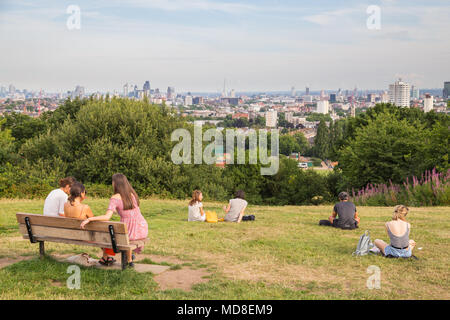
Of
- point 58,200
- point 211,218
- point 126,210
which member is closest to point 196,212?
point 211,218

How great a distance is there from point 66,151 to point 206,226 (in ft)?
69.5

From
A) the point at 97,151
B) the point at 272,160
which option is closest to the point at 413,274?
the point at 97,151

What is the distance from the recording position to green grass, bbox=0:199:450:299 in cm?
634

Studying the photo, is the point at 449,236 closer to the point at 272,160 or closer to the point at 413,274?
the point at 413,274

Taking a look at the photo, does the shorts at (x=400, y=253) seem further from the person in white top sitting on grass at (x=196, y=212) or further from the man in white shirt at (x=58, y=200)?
the person in white top sitting on grass at (x=196, y=212)

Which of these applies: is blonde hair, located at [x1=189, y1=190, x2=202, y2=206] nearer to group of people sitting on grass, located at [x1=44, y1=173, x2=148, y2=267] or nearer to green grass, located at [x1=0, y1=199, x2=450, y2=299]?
green grass, located at [x1=0, y1=199, x2=450, y2=299]

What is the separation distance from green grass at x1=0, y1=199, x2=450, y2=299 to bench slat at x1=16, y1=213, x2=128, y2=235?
0.64 metres

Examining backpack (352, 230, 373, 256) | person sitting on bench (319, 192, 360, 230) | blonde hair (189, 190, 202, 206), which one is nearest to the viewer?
backpack (352, 230, 373, 256)

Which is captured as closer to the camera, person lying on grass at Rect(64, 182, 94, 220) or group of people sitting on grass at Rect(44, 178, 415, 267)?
group of people sitting on grass at Rect(44, 178, 415, 267)

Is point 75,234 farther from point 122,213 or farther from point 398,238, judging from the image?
point 398,238

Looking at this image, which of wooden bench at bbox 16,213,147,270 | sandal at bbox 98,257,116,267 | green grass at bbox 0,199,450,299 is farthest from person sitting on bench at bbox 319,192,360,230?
sandal at bbox 98,257,116,267

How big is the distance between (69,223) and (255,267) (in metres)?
3.08

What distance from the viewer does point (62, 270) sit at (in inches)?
286
